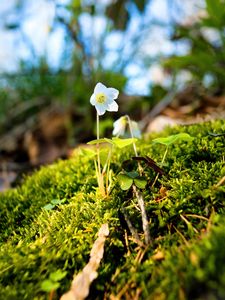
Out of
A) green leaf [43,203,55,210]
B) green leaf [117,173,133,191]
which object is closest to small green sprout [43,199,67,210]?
green leaf [43,203,55,210]

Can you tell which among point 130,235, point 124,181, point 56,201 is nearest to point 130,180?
point 124,181

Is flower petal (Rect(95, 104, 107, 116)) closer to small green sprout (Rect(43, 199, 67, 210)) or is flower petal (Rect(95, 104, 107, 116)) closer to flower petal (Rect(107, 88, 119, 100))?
flower petal (Rect(107, 88, 119, 100))

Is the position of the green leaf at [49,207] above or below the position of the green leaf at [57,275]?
below

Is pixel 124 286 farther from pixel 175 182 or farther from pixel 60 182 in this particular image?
pixel 60 182

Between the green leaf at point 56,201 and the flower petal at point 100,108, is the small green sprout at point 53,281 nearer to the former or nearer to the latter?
the green leaf at point 56,201

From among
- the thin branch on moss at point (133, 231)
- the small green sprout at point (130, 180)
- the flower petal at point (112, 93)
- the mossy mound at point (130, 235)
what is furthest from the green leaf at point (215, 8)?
the thin branch on moss at point (133, 231)

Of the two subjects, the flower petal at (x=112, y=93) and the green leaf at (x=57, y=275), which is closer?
the green leaf at (x=57, y=275)
